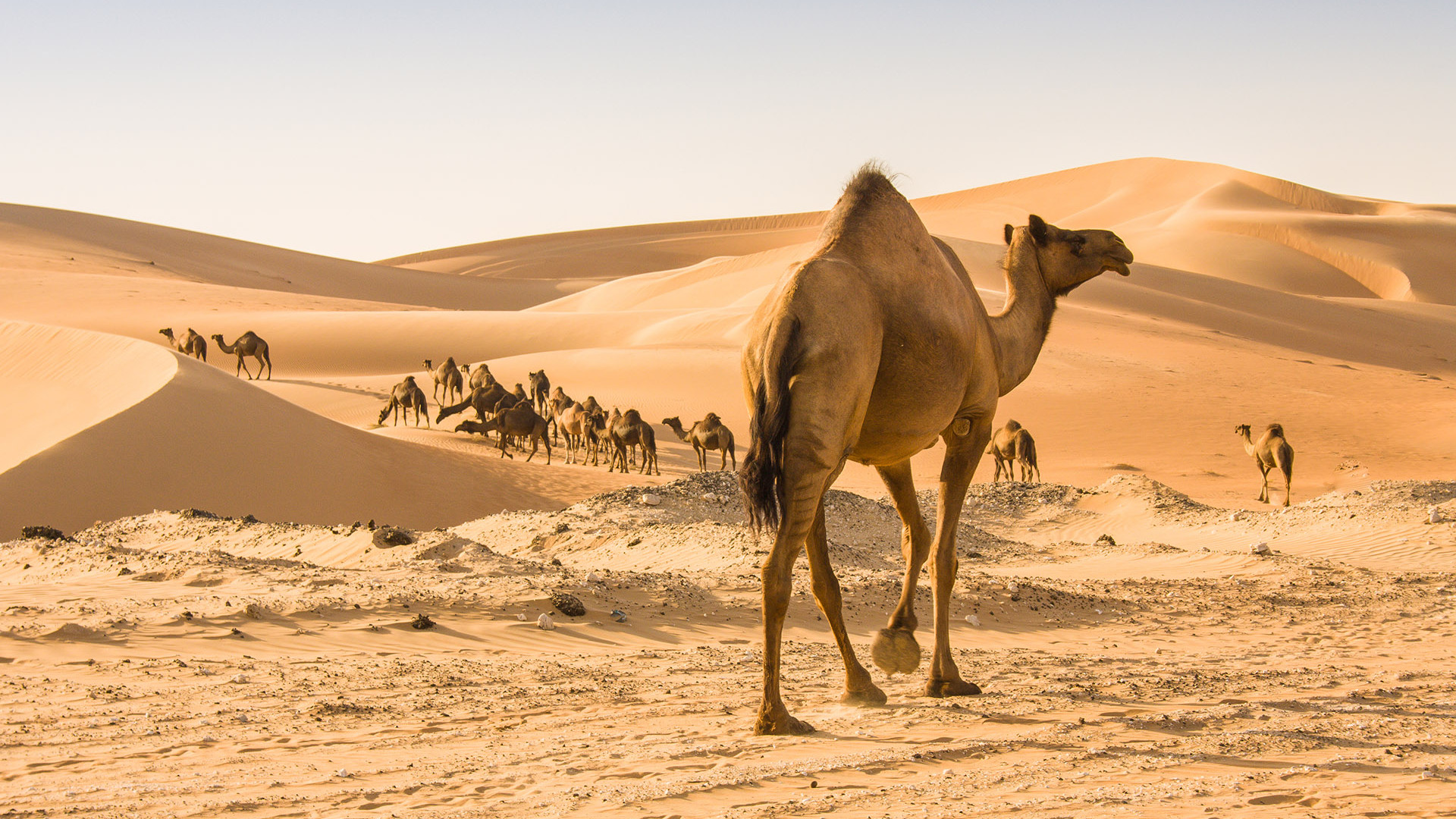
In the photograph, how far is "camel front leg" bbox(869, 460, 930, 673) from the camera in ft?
21.4

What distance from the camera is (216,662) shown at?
8.00 metres

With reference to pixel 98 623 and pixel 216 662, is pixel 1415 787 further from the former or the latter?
pixel 98 623

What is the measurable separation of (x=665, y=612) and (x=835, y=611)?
4154mm

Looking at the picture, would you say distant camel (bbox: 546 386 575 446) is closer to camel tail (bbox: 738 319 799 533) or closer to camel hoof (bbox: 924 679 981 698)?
camel hoof (bbox: 924 679 981 698)

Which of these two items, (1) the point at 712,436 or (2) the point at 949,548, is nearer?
(2) the point at 949,548

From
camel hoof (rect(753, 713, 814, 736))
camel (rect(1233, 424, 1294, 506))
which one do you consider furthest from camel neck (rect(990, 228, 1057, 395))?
camel (rect(1233, 424, 1294, 506))

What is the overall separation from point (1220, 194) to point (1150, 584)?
113232 mm

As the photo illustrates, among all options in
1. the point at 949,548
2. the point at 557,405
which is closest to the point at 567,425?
the point at 557,405

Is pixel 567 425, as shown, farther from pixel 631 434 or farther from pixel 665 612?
pixel 665 612

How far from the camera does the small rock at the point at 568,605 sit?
397 inches


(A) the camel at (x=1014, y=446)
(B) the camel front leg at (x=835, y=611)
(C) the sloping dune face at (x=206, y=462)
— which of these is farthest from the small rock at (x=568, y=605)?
(A) the camel at (x=1014, y=446)

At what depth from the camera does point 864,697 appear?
6.71m

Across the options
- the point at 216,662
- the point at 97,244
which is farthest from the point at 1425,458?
the point at 97,244

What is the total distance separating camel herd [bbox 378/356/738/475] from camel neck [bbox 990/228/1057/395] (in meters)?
16.4
